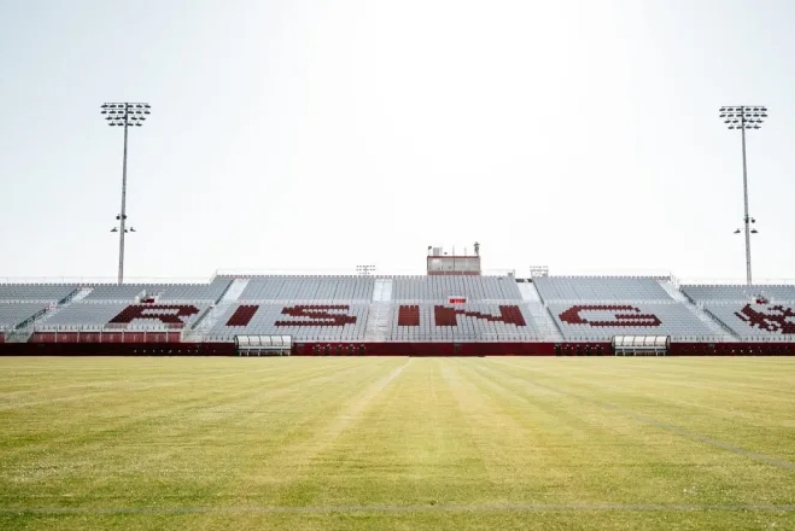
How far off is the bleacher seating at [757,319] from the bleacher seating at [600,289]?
18.1ft

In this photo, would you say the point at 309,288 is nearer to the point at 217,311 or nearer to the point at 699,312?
the point at 217,311

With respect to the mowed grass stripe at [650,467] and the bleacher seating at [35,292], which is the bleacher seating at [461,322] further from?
the mowed grass stripe at [650,467]

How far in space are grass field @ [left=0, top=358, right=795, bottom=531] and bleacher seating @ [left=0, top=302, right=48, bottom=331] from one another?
53.7 metres

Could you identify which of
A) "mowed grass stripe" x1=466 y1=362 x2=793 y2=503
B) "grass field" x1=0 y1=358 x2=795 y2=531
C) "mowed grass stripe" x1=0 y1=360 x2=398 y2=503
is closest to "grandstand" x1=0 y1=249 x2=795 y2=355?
"mowed grass stripe" x1=0 y1=360 x2=398 y2=503

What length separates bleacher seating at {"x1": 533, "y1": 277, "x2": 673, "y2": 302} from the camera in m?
68.8

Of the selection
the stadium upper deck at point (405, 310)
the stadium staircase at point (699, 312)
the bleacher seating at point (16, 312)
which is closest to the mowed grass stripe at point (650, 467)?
the stadium upper deck at point (405, 310)

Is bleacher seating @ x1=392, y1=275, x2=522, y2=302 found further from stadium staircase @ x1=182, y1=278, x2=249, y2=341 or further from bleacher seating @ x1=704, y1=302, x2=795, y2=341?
bleacher seating @ x1=704, y1=302, x2=795, y2=341

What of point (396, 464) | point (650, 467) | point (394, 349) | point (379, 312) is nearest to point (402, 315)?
point (379, 312)

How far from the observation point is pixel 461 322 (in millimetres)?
63281

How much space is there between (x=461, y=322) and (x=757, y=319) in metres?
26.9

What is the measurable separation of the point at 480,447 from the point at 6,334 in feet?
197

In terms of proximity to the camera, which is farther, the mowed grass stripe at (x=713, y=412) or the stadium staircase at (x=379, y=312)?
the stadium staircase at (x=379, y=312)

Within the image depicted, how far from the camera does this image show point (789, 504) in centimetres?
566

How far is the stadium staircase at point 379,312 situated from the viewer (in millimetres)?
61438
